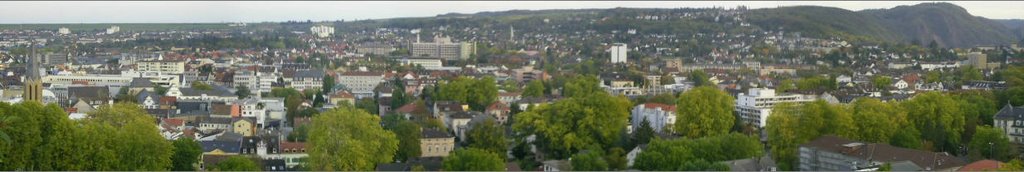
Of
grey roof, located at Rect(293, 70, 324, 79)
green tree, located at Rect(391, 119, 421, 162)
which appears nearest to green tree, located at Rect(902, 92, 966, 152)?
green tree, located at Rect(391, 119, 421, 162)

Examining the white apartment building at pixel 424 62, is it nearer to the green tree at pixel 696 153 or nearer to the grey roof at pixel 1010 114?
the grey roof at pixel 1010 114

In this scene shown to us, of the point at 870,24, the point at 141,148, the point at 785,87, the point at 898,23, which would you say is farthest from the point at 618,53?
the point at 141,148

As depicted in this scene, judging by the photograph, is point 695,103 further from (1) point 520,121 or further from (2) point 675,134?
(1) point 520,121

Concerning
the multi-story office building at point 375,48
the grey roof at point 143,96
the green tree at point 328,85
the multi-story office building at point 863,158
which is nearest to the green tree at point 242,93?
the grey roof at point 143,96

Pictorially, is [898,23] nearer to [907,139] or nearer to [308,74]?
[308,74]

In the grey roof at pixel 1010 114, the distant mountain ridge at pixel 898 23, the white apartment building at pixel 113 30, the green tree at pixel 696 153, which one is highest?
the distant mountain ridge at pixel 898 23

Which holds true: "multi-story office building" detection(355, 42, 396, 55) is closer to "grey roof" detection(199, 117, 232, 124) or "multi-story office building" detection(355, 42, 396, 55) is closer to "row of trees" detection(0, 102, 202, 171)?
"grey roof" detection(199, 117, 232, 124)
